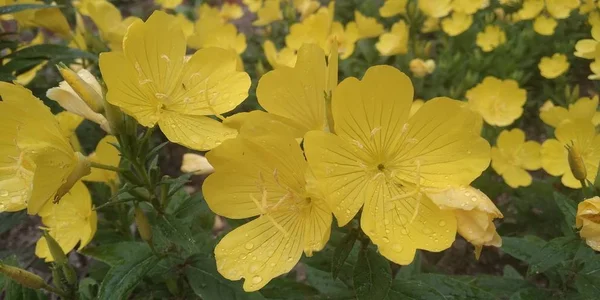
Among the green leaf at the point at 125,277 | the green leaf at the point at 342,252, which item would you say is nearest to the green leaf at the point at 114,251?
the green leaf at the point at 125,277

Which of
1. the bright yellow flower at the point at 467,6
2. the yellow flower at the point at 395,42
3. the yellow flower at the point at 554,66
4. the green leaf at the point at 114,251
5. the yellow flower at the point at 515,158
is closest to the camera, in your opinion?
the green leaf at the point at 114,251

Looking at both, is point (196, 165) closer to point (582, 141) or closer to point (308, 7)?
point (582, 141)

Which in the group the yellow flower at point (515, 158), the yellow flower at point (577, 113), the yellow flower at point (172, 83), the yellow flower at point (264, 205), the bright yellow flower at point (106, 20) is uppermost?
the yellow flower at point (172, 83)

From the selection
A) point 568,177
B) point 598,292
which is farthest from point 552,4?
point 598,292

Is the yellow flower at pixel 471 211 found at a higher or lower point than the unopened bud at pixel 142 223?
higher

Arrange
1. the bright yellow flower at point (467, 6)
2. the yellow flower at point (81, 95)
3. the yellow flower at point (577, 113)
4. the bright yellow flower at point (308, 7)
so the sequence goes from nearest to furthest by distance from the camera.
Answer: the yellow flower at point (81, 95)
the yellow flower at point (577, 113)
the bright yellow flower at point (467, 6)
the bright yellow flower at point (308, 7)

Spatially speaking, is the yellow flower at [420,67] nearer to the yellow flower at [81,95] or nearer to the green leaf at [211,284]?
the green leaf at [211,284]

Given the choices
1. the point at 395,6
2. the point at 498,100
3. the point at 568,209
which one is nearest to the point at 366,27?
the point at 395,6

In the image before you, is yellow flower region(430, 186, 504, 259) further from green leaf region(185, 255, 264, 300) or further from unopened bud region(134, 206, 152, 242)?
unopened bud region(134, 206, 152, 242)
